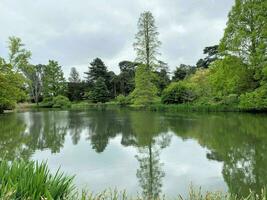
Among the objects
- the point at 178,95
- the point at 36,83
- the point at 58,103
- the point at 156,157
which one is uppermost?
the point at 36,83

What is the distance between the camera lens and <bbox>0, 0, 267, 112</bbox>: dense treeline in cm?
1950

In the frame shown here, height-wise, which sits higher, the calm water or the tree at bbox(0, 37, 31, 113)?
the tree at bbox(0, 37, 31, 113)

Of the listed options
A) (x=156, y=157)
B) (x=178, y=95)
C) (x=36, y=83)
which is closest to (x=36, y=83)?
(x=36, y=83)

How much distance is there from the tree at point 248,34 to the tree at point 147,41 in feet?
37.7

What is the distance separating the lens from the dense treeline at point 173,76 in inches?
768

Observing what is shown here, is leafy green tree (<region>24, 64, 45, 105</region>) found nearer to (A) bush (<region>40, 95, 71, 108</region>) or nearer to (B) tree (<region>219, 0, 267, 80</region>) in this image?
(A) bush (<region>40, 95, 71, 108</region>)

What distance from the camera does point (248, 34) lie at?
19844 millimetres

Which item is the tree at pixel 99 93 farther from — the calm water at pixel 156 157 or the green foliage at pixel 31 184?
the green foliage at pixel 31 184

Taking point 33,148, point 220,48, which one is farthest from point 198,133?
point 220,48

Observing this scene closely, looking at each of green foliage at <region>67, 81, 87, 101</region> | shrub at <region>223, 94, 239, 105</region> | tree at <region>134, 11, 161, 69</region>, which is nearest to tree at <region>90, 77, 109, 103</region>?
green foliage at <region>67, 81, 87, 101</region>

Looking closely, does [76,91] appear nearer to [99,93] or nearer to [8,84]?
[99,93]

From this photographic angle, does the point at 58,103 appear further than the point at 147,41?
Yes

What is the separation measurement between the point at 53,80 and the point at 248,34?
38098 mm

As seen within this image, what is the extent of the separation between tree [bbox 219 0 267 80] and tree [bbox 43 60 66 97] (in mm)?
35216
